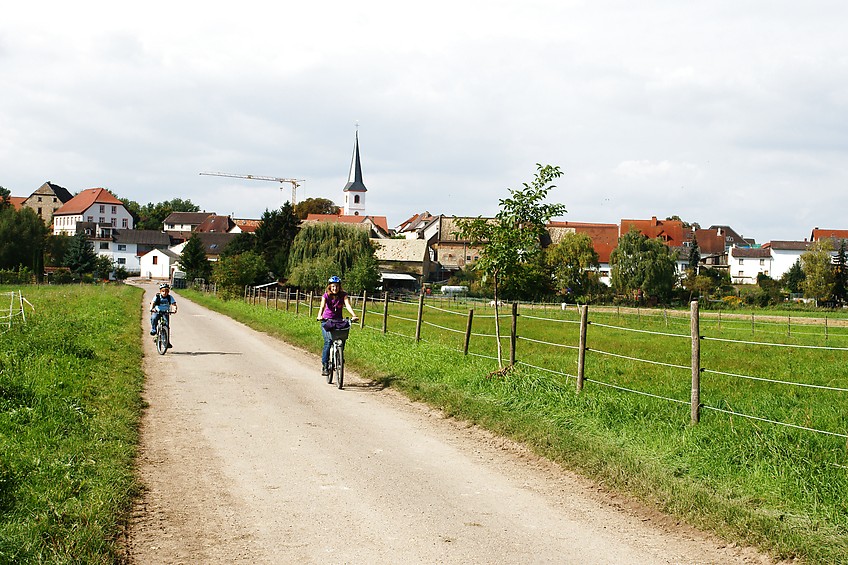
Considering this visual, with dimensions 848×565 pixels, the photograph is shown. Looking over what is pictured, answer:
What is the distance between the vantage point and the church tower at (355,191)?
175125 millimetres

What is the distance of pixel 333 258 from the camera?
70.8m

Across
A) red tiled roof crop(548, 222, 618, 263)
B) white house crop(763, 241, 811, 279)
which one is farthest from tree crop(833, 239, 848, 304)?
red tiled roof crop(548, 222, 618, 263)

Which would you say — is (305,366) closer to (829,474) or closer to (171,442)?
(171,442)

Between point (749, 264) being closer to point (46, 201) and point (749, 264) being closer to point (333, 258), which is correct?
point (333, 258)

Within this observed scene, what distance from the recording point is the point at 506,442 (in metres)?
9.48

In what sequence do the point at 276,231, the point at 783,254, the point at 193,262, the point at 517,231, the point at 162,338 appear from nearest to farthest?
the point at 517,231, the point at 162,338, the point at 276,231, the point at 193,262, the point at 783,254

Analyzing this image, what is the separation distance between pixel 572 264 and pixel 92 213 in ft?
316

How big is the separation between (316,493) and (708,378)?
506 inches

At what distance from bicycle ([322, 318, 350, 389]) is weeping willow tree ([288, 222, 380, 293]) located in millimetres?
52168

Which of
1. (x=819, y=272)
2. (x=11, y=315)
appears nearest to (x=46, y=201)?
(x=819, y=272)

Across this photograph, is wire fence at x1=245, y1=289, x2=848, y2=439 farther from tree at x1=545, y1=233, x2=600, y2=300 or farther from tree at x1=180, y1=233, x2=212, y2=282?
tree at x1=180, y1=233, x2=212, y2=282

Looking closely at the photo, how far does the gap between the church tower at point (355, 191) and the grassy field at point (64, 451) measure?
160m

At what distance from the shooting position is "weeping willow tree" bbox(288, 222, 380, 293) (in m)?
67.8

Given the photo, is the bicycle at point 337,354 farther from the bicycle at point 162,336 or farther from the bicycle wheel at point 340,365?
the bicycle at point 162,336
